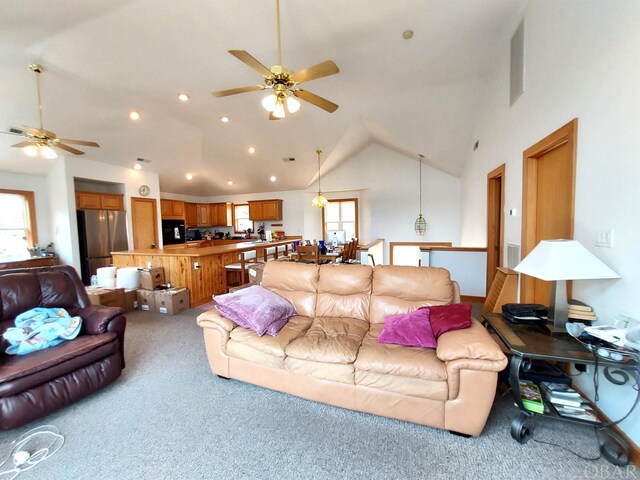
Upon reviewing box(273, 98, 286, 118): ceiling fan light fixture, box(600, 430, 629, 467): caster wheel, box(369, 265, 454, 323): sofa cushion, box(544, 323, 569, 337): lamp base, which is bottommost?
box(600, 430, 629, 467): caster wheel

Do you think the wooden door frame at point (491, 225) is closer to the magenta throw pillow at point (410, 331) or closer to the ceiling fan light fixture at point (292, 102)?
the magenta throw pillow at point (410, 331)

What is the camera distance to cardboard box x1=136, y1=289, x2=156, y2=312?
13.6ft

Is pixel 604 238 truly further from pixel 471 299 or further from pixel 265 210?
pixel 265 210

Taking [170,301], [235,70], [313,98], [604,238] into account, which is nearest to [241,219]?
[170,301]

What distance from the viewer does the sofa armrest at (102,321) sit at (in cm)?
228

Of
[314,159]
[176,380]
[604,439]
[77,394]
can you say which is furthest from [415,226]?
[77,394]

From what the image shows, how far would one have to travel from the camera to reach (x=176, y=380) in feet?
7.68

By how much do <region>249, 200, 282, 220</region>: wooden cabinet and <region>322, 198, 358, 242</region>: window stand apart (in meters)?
1.51

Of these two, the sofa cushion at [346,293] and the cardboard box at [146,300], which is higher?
the sofa cushion at [346,293]

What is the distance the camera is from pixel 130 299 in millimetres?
4195

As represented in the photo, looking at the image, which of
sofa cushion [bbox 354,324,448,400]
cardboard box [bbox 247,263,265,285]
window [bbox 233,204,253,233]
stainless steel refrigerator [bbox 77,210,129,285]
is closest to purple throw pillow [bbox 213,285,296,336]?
sofa cushion [bbox 354,324,448,400]

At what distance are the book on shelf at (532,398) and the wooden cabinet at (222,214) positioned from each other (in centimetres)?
903

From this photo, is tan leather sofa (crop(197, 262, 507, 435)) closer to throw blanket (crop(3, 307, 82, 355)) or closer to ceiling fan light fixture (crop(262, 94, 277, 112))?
throw blanket (crop(3, 307, 82, 355))

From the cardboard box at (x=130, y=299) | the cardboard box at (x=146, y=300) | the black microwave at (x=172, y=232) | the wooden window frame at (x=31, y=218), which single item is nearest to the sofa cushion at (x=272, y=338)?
the cardboard box at (x=146, y=300)
